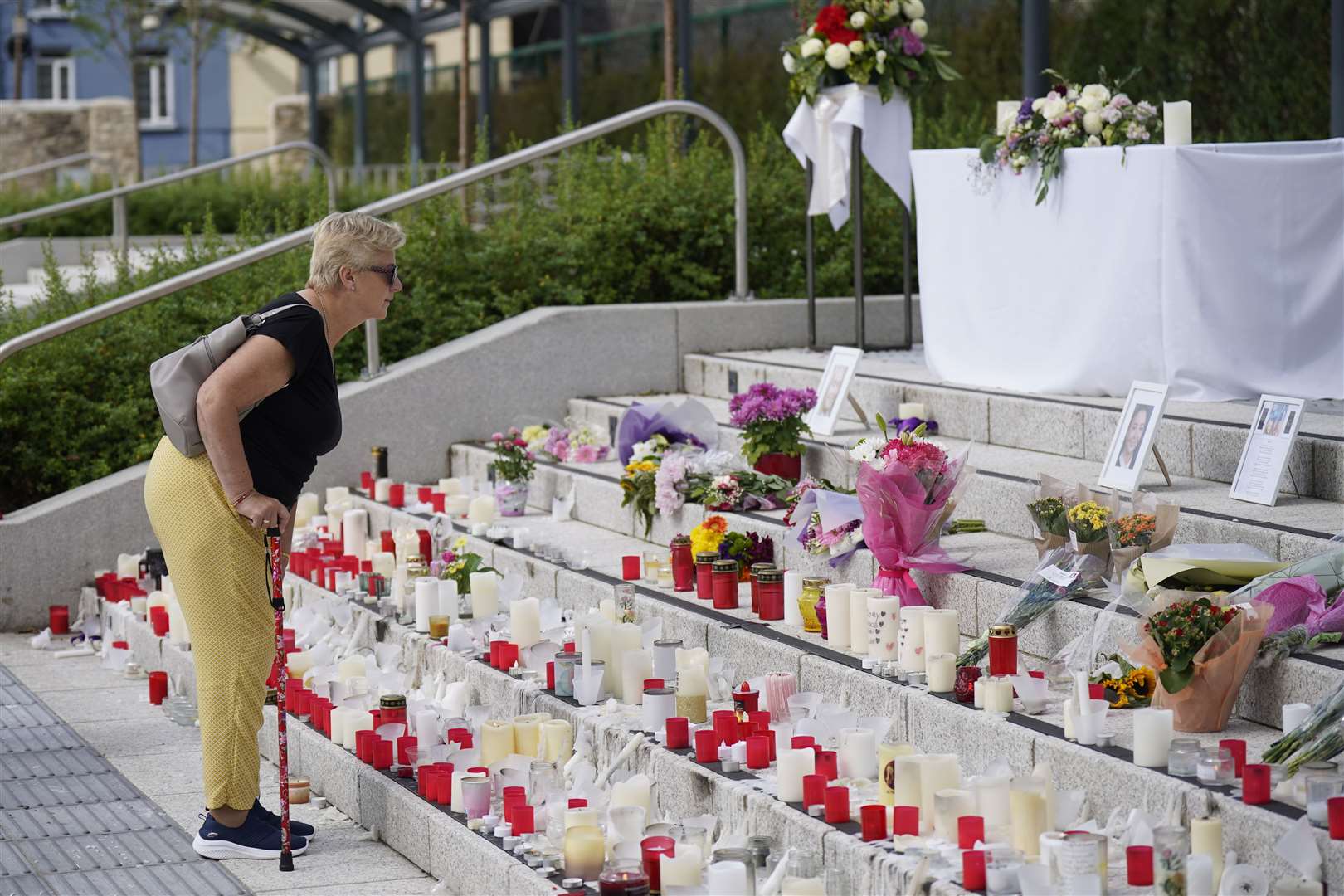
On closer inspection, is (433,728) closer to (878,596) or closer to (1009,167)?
(878,596)

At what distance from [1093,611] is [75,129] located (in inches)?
831

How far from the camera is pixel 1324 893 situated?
3.18 m

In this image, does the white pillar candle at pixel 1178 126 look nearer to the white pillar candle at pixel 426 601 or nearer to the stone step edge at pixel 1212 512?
the stone step edge at pixel 1212 512

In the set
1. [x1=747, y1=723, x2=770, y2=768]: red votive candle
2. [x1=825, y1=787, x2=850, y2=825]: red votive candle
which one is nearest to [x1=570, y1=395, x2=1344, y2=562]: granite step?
[x1=747, y1=723, x2=770, y2=768]: red votive candle

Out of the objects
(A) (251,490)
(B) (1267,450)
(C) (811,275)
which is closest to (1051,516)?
(B) (1267,450)

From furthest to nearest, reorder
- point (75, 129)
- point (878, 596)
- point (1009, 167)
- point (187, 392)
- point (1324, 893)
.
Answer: point (75, 129) < point (1009, 167) < point (878, 596) < point (187, 392) < point (1324, 893)

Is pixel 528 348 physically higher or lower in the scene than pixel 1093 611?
higher

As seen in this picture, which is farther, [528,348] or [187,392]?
[528,348]

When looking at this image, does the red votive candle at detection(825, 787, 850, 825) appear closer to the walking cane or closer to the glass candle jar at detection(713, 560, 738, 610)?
the walking cane

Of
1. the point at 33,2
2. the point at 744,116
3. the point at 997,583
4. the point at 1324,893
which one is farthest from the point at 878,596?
the point at 33,2

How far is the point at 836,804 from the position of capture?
3824 millimetres

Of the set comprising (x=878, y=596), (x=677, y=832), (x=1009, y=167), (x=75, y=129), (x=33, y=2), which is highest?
(x=33, y=2)

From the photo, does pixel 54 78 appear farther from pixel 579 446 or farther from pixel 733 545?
pixel 733 545

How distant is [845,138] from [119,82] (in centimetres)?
2699
